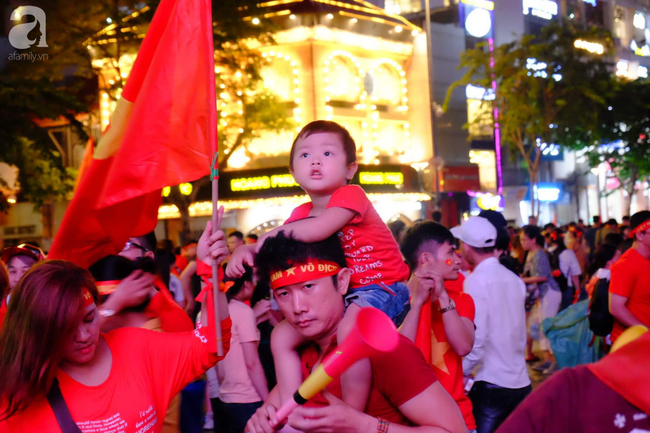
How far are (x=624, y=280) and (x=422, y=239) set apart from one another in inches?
91.2

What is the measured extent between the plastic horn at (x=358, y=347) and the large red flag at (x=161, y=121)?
152cm

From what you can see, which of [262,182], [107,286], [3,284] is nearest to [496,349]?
[107,286]

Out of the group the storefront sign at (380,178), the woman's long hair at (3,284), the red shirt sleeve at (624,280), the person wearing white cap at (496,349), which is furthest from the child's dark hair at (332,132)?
the storefront sign at (380,178)

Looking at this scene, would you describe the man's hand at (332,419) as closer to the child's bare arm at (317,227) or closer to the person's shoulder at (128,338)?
the child's bare arm at (317,227)

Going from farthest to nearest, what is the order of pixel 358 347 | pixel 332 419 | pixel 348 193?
pixel 348 193, pixel 332 419, pixel 358 347

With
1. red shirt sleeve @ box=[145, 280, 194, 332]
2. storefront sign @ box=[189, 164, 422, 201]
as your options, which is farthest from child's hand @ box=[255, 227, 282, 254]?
storefront sign @ box=[189, 164, 422, 201]

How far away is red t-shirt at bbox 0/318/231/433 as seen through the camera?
9.01 ft

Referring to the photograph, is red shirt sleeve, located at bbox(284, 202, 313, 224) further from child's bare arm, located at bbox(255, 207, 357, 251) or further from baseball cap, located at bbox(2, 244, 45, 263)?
baseball cap, located at bbox(2, 244, 45, 263)

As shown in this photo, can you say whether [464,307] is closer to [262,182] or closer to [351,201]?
[351,201]

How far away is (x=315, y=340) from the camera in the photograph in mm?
2639

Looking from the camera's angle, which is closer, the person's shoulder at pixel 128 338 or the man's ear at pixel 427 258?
the person's shoulder at pixel 128 338

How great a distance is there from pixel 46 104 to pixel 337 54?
14.7 m

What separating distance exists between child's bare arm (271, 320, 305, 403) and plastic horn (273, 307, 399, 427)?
67 centimetres

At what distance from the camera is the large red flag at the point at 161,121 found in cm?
327
